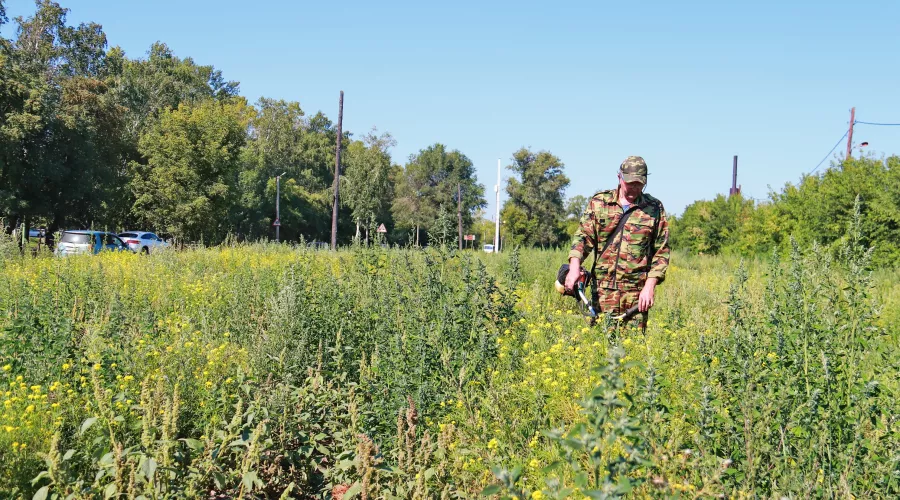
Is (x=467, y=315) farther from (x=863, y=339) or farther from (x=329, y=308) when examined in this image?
(x=863, y=339)

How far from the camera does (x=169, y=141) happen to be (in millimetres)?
27969

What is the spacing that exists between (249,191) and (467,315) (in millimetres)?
48467

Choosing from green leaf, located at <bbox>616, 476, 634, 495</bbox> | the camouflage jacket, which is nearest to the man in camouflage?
the camouflage jacket

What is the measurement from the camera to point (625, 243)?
4.83 m

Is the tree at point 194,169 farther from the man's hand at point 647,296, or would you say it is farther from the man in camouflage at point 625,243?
the man's hand at point 647,296

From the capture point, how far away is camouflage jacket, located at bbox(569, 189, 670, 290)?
4.80 meters

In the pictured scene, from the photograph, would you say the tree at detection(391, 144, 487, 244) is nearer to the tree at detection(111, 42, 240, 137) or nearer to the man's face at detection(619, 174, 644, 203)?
the tree at detection(111, 42, 240, 137)

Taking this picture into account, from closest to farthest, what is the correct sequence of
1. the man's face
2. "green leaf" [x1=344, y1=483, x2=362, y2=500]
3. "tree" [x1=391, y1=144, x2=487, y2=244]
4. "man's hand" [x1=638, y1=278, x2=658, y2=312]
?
"green leaf" [x1=344, y1=483, x2=362, y2=500] → "man's hand" [x1=638, y1=278, x2=658, y2=312] → the man's face → "tree" [x1=391, y1=144, x2=487, y2=244]

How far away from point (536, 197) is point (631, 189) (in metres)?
51.3

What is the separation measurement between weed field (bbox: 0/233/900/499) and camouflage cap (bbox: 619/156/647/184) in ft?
2.91

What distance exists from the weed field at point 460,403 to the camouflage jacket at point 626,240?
0.46 meters

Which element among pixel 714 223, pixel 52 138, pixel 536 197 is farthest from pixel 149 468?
pixel 536 197

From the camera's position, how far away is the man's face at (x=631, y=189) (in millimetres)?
4688

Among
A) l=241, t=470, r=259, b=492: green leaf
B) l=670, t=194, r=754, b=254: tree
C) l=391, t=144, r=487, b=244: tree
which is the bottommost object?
l=241, t=470, r=259, b=492: green leaf
